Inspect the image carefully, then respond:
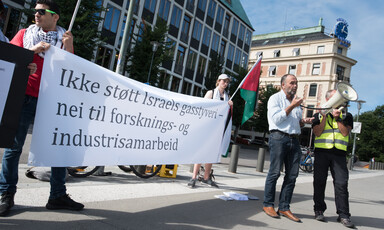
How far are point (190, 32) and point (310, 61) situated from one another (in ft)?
95.5

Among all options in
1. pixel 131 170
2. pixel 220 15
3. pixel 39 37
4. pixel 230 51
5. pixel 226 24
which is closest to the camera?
pixel 39 37

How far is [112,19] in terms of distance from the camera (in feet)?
79.9

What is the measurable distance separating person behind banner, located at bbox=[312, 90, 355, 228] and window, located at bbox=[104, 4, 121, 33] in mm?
22446

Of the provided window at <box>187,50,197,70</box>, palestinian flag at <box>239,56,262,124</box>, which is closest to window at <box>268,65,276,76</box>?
window at <box>187,50,197,70</box>

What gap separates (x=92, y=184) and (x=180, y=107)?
6.17 feet

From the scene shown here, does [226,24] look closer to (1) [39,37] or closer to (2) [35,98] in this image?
(1) [39,37]

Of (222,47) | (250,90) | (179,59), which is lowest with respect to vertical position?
(250,90)

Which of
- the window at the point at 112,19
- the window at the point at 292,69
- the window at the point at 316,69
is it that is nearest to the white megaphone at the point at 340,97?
the window at the point at 112,19

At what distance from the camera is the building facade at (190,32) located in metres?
25.0

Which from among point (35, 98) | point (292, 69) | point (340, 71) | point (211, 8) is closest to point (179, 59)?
point (211, 8)

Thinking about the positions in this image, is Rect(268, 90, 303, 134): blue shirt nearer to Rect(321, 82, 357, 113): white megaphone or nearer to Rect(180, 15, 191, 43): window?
Rect(321, 82, 357, 113): white megaphone

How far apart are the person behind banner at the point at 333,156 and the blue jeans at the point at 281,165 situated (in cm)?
52

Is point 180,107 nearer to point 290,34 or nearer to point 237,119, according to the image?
point 237,119

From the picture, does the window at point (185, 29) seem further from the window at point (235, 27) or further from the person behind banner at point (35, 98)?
the person behind banner at point (35, 98)
